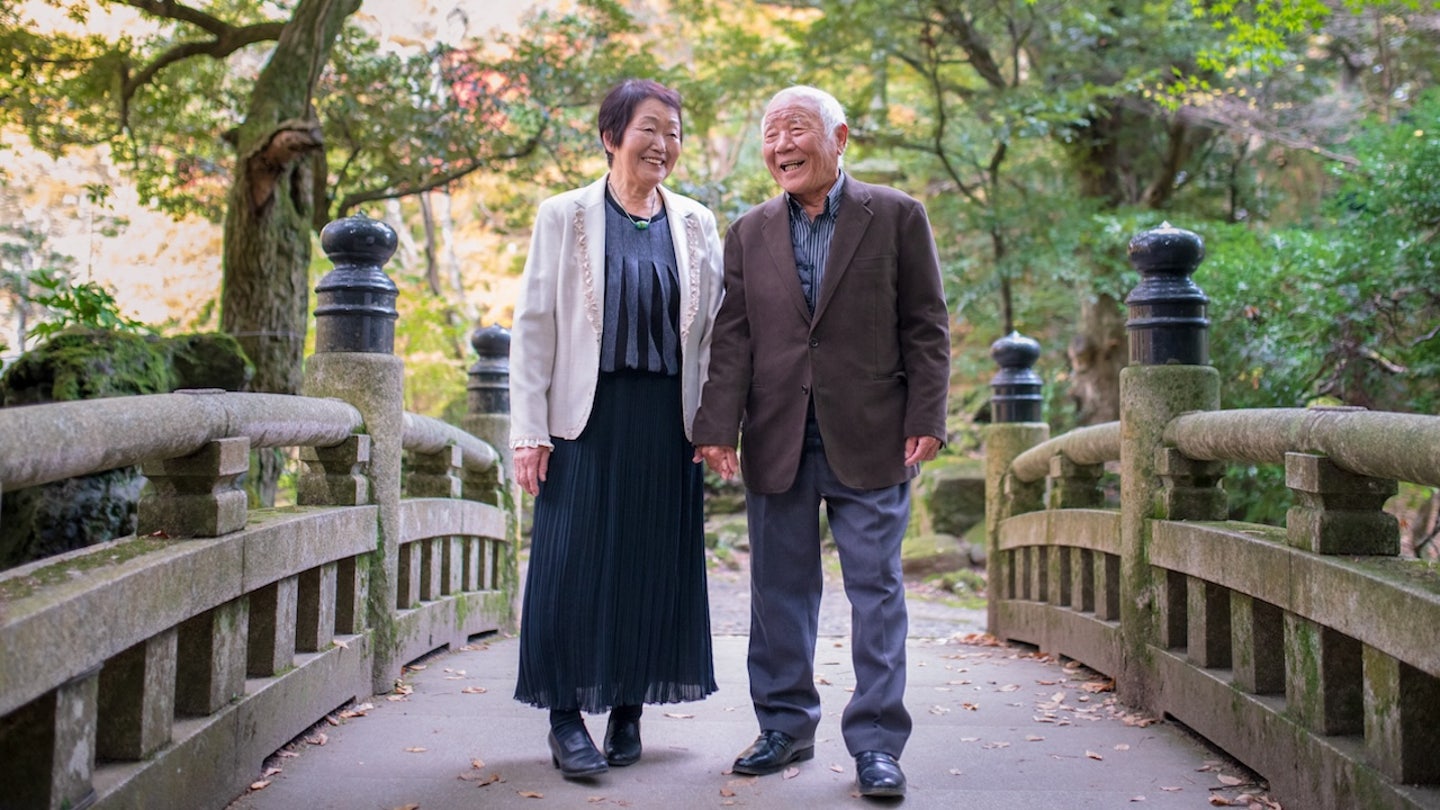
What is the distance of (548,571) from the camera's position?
3260 mm

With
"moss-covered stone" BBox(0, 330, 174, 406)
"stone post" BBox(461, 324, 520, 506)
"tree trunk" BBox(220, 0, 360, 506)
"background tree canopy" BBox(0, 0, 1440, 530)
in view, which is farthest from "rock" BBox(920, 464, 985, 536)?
"moss-covered stone" BBox(0, 330, 174, 406)

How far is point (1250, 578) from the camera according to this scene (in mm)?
3221

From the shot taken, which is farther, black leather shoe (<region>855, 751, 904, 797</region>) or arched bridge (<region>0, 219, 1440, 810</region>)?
black leather shoe (<region>855, 751, 904, 797</region>)

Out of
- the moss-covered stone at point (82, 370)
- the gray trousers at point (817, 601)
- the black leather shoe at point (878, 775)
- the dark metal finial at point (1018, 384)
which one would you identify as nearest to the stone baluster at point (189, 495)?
the gray trousers at point (817, 601)

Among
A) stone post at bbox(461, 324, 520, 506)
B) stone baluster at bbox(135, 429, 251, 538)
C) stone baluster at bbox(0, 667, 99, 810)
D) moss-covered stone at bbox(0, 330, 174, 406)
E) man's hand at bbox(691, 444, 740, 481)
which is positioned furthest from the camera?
stone post at bbox(461, 324, 520, 506)

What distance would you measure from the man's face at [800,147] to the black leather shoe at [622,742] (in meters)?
1.52

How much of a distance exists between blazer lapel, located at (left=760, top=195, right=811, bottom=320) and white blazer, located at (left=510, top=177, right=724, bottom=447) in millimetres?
222

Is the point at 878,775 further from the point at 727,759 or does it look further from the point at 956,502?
the point at 956,502

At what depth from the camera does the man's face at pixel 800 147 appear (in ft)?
10.6

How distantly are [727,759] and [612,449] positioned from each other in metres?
0.91

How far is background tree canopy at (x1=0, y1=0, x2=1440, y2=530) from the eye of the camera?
24.2ft

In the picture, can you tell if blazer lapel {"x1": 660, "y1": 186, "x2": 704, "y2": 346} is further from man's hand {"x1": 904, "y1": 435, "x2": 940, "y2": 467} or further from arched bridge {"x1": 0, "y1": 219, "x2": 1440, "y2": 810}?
arched bridge {"x1": 0, "y1": 219, "x2": 1440, "y2": 810}

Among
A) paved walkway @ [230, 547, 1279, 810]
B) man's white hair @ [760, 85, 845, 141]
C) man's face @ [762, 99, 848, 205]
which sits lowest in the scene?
paved walkway @ [230, 547, 1279, 810]

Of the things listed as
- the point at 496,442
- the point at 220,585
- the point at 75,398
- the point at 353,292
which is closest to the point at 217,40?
the point at 496,442
